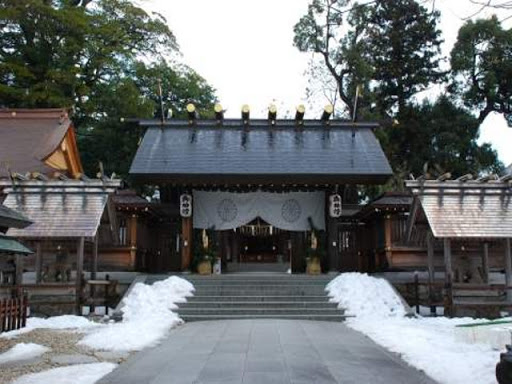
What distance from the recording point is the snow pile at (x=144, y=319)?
30.0 feet

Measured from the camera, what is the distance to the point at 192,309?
1348cm

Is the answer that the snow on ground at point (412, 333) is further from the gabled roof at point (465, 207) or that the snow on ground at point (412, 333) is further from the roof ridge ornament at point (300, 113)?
the roof ridge ornament at point (300, 113)

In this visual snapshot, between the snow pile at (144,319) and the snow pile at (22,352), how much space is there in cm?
79

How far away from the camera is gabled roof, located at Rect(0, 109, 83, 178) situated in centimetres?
2092

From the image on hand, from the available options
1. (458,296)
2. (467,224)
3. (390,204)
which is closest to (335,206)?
(390,204)

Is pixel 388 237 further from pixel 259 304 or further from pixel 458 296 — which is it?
pixel 259 304

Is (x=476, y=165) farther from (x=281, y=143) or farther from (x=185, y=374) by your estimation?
(x=185, y=374)

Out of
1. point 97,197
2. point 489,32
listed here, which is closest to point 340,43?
point 489,32

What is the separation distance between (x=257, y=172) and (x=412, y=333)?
9.09 m

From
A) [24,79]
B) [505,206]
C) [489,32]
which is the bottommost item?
[505,206]

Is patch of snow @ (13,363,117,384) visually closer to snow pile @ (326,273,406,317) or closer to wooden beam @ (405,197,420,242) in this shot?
snow pile @ (326,273,406,317)

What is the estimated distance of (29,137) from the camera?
74.9ft

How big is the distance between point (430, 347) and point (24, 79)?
2648 cm

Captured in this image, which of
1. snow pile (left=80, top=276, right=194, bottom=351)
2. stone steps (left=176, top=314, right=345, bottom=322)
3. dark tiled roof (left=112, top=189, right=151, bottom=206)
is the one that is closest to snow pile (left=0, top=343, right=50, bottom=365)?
snow pile (left=80, top=276, right=194, bottom=351)
